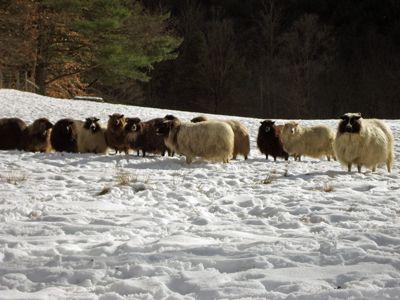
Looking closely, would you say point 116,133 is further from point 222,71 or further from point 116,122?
point 222,71

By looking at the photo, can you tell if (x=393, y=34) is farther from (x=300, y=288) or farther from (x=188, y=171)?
(x=300, y=288)

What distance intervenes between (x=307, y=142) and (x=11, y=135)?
8.96m

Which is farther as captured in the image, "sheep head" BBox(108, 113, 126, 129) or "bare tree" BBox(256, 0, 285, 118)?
"bare tree" BBox(256, 0, 285, 118)

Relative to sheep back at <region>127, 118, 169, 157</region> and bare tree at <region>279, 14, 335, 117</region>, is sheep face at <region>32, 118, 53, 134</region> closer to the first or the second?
sheep back at <region>127, 118, 169, 157</region>

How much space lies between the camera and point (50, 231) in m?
4.19

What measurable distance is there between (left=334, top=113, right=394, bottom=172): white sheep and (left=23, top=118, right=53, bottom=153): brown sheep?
825 cm

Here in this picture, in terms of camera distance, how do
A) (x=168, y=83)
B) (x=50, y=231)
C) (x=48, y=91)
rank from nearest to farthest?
(x=50, y=231)
(x=48, y=91)
(x=168, y=83)

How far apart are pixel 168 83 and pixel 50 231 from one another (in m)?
43.0

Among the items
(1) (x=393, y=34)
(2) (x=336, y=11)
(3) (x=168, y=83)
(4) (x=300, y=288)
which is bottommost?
(4) (x=300, y=288)

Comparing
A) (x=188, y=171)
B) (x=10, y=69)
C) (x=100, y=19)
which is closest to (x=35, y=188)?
(x=188, y=171)

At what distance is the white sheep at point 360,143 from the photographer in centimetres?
790

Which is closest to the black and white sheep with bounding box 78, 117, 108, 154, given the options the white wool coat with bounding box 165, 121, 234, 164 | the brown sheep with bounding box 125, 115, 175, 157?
the brown sheep with bounding box 125, 115, 175, 157

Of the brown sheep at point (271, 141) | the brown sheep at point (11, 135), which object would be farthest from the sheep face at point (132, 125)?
the brown sheep at point (271, 141)

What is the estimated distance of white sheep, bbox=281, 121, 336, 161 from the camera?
1103 cm
